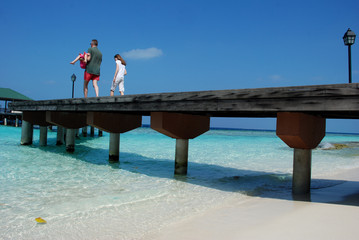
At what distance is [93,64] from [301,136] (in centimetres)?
656

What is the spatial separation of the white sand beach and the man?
6.00m

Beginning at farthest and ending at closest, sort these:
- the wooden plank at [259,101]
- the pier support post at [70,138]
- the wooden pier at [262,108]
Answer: the pier support post at [70,138] → the wooden pier at [262,108] → the wooden plank at [259,101]

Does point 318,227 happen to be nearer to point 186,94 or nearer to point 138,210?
point 138,210

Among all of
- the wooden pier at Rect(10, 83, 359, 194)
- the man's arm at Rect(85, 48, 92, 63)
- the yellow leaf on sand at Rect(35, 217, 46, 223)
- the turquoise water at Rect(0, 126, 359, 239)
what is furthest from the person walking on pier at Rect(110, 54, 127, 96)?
the yellow leaf on sand at Rect(35, 217, 46, 223)

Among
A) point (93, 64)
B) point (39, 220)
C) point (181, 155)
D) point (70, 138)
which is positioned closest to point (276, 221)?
point (39, 220)

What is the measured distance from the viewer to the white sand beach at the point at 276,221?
3748mm

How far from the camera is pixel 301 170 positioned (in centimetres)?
582

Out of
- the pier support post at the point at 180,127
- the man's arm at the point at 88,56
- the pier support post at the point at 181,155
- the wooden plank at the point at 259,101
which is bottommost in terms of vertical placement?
the pier support post at the point at 181,155

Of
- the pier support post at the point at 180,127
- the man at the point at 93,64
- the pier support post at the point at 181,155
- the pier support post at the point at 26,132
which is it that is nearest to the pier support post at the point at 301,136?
the pier support post at the point at 180,127

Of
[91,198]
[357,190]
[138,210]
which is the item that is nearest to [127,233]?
[138,210]

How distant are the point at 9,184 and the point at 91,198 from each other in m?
2.63

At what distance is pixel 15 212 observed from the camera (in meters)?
4.93

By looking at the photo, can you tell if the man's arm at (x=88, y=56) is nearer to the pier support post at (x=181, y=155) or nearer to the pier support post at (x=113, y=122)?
the pier support post at (x=113, y=122)

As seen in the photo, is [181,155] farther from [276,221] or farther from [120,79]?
[276,221]
